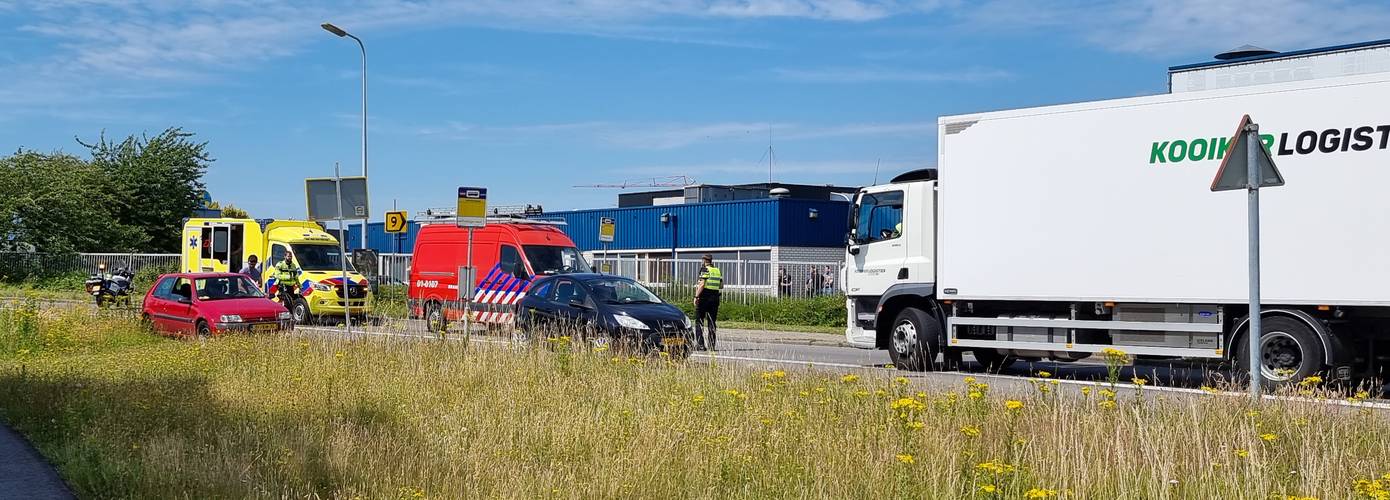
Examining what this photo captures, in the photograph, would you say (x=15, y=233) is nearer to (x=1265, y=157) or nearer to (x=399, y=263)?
(x=399, y=263)

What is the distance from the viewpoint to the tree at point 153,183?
180 feet

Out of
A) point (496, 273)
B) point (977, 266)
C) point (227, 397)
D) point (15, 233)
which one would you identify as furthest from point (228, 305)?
point (15, 233)

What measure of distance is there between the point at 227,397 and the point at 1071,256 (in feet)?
29.5

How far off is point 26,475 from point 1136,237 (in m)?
10.8

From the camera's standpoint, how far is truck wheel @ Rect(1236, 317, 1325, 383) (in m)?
12.9

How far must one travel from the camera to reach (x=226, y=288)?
21.9m

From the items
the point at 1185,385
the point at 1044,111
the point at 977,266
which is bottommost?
the point at 1185,385

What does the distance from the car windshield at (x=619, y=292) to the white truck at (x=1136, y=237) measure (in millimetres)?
2814

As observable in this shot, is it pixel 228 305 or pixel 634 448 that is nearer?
pixel 634 448

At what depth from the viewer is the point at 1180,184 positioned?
13891 mm

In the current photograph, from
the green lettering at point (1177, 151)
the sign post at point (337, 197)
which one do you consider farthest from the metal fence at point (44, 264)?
the green lettering at point (1177, 151)

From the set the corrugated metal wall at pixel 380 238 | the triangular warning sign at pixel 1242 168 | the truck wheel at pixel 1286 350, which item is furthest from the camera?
the corrugated metal wall at pixel 380 238

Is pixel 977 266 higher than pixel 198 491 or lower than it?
higher

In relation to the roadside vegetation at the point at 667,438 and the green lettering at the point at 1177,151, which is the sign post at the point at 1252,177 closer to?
the roadside vegetation at the point at 667,438
